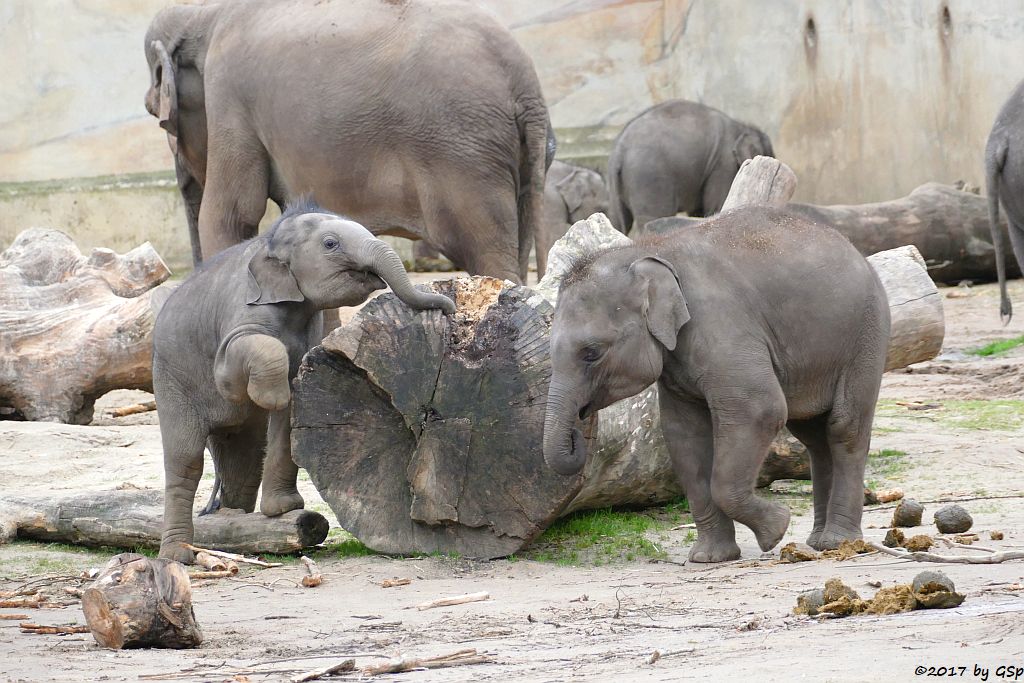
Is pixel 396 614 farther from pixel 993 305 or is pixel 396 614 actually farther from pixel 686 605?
pixel 993 305

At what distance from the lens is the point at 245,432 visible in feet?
17.0

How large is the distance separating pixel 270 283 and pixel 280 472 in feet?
2.11

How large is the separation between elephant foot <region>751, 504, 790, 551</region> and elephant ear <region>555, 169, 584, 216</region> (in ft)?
37.6

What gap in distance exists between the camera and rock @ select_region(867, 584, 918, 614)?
11.1ft

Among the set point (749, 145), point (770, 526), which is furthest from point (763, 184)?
point (749, 145)

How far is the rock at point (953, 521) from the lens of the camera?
15.2ft

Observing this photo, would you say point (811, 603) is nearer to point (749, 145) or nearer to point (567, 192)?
point (749, 145)

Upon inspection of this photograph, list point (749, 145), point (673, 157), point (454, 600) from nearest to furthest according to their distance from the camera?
point (454, 600), point (673, 157), point (749, 145)

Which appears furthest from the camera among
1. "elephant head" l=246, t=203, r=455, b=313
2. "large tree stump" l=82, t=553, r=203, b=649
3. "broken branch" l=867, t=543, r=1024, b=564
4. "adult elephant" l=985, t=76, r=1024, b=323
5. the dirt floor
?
"adult elephant" l=985, t=76, r=1024, b=323

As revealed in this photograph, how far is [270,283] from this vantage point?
4.72 metres

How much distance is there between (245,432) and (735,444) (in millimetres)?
1700

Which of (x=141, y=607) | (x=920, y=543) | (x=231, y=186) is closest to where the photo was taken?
(x=141, y=607)

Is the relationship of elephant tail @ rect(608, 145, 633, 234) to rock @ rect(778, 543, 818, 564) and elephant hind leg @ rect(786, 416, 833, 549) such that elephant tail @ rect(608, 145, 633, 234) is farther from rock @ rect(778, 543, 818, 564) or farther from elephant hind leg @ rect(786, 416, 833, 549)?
rock @ rect(778, 543, 818, 564)

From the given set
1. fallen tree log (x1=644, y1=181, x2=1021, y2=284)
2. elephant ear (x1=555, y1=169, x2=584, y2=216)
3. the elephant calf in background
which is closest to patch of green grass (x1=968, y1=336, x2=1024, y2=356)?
fallen tree log (x1=644, y1=181, x2=1021, y2=284)
